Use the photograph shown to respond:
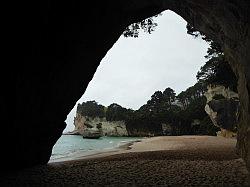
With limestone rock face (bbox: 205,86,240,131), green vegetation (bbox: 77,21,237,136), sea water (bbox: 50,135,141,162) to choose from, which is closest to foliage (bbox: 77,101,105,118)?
green vegetation (bbox: 77,21,237,136)

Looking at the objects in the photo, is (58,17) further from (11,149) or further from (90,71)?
(11,149)

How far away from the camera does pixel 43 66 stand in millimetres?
11820

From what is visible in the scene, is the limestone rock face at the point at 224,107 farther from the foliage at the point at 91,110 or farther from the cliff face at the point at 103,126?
the foliage at the point at 91,110

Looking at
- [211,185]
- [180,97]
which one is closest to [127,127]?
[180,97]

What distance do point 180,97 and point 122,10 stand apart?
294 feet

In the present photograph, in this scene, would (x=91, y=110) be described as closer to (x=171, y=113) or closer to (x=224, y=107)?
(x=171, y=113)

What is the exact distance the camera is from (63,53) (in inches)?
486

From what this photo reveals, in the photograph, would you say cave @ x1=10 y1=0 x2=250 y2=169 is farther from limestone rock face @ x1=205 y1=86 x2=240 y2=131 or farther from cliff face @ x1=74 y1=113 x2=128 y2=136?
cliff face @ x1=74 y1=113 x2=128 y2=136

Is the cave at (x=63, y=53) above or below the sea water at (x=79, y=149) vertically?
above

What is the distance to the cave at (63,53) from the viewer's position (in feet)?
31.5

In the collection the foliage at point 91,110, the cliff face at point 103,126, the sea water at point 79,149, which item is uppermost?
the foliage at point 91,110

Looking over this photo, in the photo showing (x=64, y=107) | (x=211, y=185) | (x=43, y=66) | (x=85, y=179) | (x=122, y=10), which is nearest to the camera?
(x=211, y=185)

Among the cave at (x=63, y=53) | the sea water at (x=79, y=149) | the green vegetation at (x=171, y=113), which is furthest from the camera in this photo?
the green vegetation at (x=171, y=113)

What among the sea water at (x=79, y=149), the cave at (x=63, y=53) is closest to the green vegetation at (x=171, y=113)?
the sea water at (x=79, y=149)
